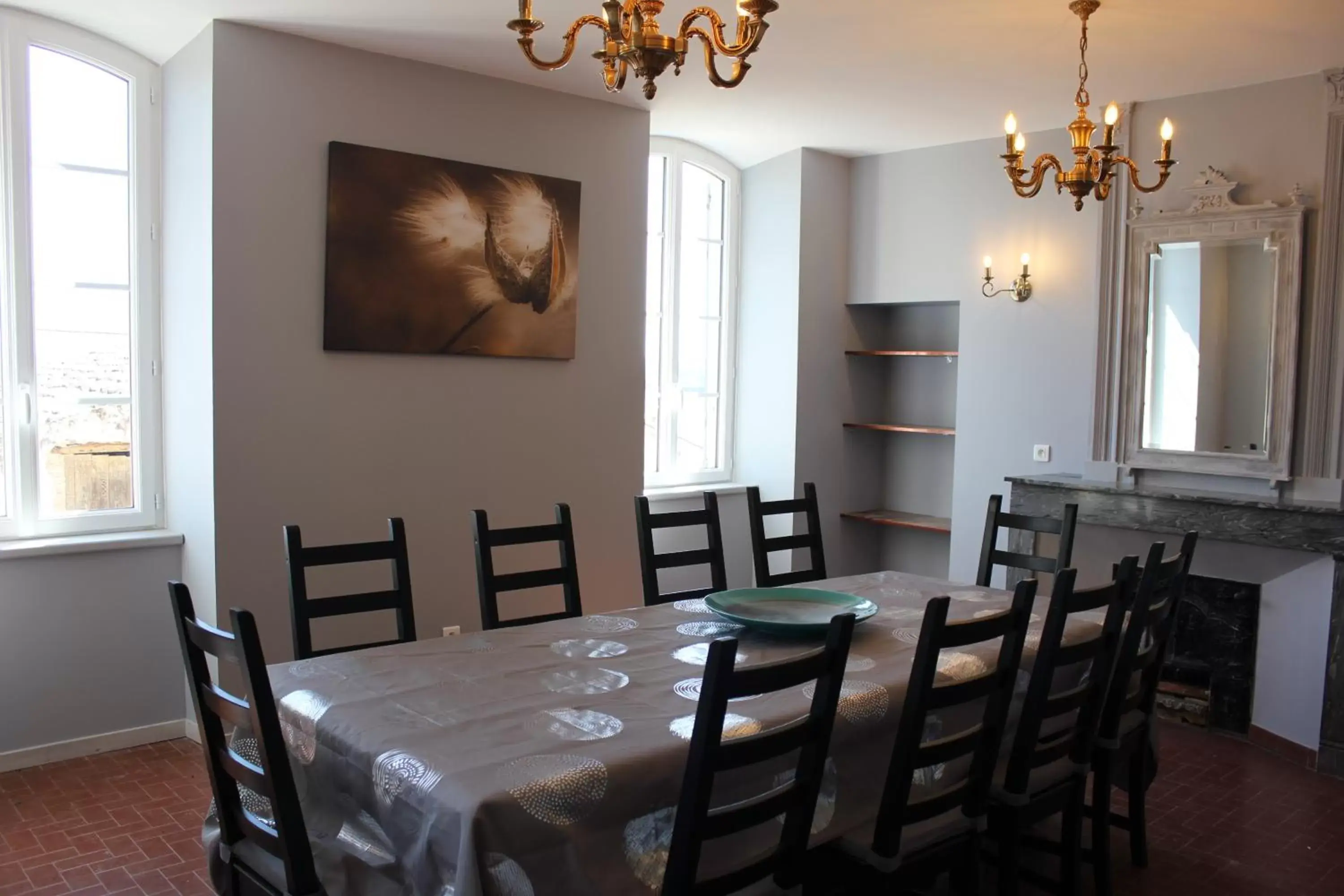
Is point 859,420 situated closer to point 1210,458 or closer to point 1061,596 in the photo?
point 1210,458

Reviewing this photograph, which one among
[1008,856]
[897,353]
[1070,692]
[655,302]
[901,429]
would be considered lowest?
[1008,856]

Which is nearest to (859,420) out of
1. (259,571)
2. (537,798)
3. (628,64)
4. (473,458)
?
(473,458)

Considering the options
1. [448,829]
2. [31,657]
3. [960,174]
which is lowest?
[31,657]

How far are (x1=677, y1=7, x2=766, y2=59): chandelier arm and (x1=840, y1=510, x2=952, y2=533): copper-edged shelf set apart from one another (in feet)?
12.5

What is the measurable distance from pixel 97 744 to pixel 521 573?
204 cm

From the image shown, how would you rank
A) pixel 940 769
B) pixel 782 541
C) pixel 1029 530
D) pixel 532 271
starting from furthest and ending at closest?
pixel 532 271, pixel 1029 530, pixel 782 541, pixel 940 769

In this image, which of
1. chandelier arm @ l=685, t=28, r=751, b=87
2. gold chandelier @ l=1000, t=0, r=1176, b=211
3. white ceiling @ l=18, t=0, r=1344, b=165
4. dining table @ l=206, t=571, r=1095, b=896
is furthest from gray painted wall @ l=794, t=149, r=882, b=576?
chandelier arm @ l=685, t=28, r=751, b=87

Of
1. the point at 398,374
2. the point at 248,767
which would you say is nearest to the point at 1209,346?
the point at 398,374

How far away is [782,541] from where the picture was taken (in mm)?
3689

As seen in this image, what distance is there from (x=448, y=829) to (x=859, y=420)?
4841 millimetres

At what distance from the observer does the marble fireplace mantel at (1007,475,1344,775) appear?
4012mm

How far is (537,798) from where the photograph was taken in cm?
178

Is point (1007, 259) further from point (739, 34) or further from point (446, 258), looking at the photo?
point (739, 34)

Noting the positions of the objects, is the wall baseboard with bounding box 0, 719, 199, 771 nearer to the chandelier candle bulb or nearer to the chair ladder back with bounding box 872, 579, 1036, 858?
the chair ladder back with bounding box 872, 579, 1036, 858
